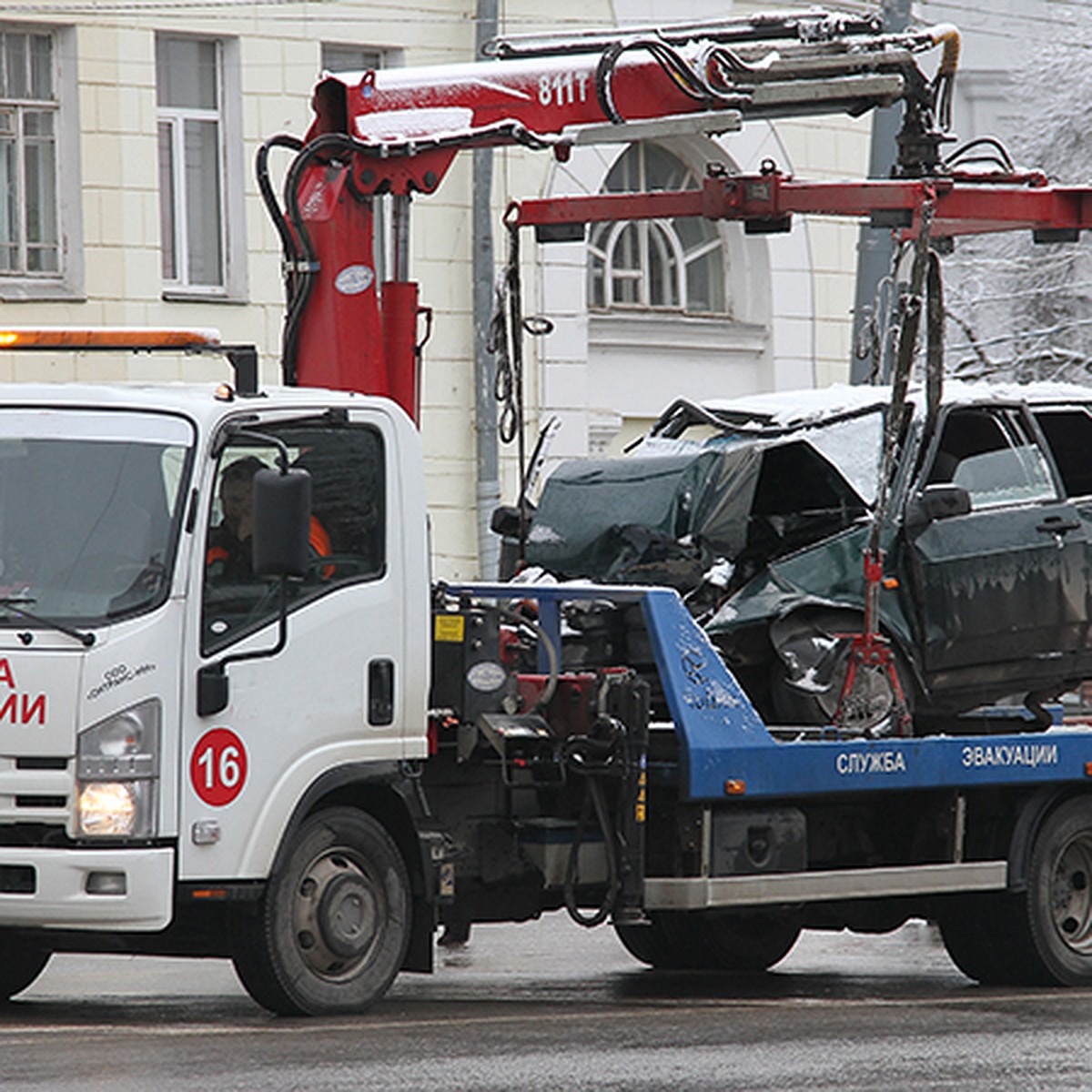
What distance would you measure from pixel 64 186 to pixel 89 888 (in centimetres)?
1280

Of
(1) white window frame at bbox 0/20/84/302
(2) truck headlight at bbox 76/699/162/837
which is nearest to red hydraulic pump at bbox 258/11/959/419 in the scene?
(2) truck headlight at bbox 76/699/162/837

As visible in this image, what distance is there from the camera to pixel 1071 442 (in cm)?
1309

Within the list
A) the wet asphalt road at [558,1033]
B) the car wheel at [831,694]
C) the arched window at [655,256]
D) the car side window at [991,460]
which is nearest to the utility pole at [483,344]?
the arched window at [655,256]

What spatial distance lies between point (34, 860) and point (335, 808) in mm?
1198

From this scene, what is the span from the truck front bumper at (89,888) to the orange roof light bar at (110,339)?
189 centimetres

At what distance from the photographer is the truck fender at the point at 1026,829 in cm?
1202

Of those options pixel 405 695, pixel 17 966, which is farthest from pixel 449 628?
pixel 17 966

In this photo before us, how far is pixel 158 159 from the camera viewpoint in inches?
857

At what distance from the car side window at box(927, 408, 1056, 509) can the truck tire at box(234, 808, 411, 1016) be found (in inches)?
140

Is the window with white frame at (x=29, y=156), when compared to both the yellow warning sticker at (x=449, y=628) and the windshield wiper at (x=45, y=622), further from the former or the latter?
the windshield wiper at (x=45, y=622)

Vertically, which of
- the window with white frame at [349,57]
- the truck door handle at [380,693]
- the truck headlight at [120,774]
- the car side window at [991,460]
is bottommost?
the truck headlight at [120,774]

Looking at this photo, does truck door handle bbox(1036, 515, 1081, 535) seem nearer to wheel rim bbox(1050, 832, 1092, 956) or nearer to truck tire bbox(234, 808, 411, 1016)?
wheel rim bbox(1050, 832, 1092, 956)

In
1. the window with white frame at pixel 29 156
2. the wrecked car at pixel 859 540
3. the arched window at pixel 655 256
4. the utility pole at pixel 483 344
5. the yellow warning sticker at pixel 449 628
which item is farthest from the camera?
the arched window at pixel 655 256

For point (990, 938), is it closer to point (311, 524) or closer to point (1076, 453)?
point (1076, 453)
